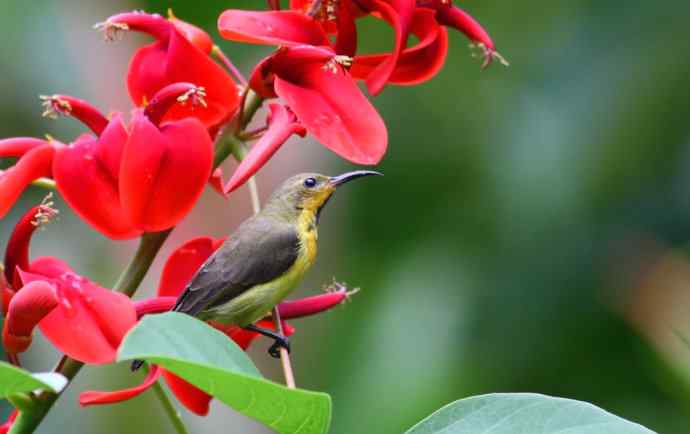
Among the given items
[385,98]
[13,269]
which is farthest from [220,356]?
[385,98]

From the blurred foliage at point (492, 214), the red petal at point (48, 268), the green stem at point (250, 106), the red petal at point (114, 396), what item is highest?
the green stem at point (250, 106)

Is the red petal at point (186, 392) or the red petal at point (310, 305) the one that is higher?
the red petal at point (310, 305)

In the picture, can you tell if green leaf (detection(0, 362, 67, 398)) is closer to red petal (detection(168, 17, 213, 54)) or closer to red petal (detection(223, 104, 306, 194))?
red petal (detection(223, 104, 306, 194))

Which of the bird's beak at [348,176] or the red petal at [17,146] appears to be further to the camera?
the bird's beak at [348,176]

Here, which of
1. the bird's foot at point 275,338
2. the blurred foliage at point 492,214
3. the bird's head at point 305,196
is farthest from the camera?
the blurred foliage at point 492,214

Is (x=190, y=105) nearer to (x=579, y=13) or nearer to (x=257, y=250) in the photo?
(x=257, y=250)

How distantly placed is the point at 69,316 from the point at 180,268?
0.88 ft

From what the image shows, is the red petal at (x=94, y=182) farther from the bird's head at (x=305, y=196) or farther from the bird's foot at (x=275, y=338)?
the bird's head at (x=305, y=196)

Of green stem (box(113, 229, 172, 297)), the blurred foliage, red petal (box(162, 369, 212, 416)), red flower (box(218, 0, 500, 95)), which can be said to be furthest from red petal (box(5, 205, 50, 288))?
the blurred foliage

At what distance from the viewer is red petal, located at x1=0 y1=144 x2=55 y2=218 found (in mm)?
1231

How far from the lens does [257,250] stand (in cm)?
185

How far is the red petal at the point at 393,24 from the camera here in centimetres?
134

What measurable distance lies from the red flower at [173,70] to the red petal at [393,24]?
7.2 inches

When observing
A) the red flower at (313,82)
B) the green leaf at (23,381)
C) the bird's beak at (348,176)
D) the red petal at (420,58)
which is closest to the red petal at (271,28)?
the red flower at (313,82)
